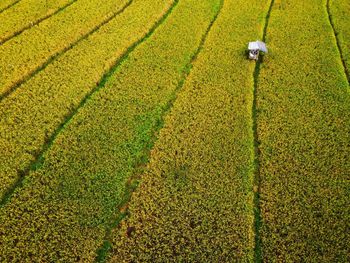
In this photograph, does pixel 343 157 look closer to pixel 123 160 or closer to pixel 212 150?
pixel 212 150

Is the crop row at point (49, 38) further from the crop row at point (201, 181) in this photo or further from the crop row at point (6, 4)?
the crop row at point (201, 181)

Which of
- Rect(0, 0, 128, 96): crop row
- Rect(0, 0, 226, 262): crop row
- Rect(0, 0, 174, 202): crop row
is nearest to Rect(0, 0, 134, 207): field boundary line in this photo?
Rect(0, 0, 174, 202): crop row

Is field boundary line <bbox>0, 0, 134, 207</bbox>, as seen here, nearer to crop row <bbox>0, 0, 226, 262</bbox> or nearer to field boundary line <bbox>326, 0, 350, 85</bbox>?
crop row <bbox>0, 0, 226, 262</bbox>

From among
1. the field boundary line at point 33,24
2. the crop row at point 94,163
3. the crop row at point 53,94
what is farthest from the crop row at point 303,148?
the field boundary line at point 33,24

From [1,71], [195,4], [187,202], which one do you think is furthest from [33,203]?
[195,4]

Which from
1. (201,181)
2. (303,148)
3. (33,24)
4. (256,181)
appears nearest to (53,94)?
(33,24)

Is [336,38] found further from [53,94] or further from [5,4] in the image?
[5,4]
